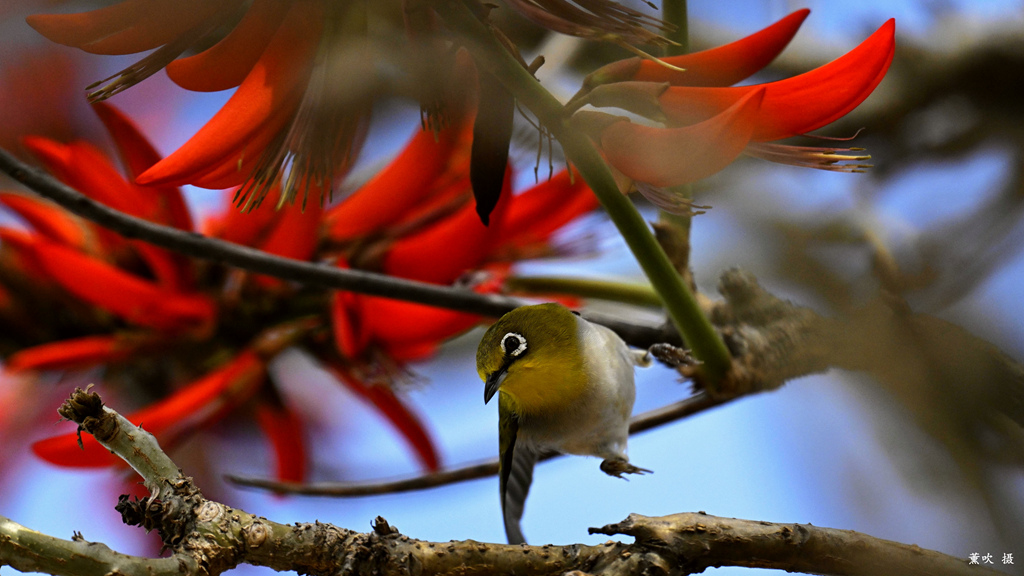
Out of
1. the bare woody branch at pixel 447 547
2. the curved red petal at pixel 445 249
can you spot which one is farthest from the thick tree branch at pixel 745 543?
the curved red petal at pixel 445 249

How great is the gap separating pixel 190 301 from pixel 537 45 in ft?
0.59

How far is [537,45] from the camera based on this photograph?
346 millimetres

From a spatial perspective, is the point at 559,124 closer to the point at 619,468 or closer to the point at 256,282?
the point at 619,468

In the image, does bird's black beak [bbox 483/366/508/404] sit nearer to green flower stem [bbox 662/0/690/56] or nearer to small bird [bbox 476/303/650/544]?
small bird [bbox 476/303/650/544]

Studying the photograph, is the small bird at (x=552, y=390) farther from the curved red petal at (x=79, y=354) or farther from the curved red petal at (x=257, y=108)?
the curved red petal at (x=79, y=354)

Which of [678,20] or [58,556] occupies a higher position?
[678,20]

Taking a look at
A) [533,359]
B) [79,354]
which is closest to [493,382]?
[533,359]

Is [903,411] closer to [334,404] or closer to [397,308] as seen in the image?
[397,308]

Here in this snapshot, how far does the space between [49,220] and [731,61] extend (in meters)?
0.29

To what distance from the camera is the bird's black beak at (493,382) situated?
0.16 meters

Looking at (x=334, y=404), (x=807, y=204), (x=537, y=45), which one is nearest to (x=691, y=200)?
(x=807, y=204)

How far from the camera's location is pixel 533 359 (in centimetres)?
16

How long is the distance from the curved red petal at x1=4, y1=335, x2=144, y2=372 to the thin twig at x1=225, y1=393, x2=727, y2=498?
4.4 inches

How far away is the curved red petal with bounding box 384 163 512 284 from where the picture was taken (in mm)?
243
